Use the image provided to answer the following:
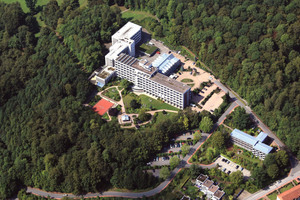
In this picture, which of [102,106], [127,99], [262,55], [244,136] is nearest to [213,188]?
[244,136]

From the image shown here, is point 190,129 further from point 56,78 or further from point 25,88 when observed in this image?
point 25,88

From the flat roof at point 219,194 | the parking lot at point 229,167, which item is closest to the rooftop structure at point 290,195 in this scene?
the parking lot at point 229,167

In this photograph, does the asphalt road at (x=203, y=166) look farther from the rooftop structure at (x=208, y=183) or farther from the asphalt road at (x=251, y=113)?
the rooftop structure at (x=208, y=183)

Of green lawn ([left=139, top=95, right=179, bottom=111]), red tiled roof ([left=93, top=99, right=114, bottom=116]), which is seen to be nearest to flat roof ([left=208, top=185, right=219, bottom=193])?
green lawn ([left=139, top=95, right=179, bottom=111])

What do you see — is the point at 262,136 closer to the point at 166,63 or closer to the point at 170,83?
the point at 170,83

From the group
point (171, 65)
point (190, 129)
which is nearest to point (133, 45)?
point (171, 65)

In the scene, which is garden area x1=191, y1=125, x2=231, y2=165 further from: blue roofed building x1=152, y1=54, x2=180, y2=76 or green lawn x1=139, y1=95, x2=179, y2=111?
blue roofed building x1=152, y1=54, x2=180, y2=76
